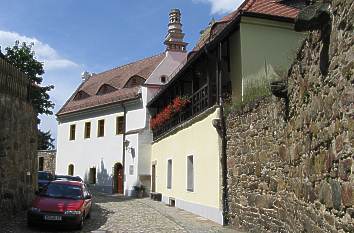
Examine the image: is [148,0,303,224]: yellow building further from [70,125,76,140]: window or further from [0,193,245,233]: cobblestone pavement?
→ [70,125,76,140]: window

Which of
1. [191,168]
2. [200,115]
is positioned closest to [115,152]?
[191,168]

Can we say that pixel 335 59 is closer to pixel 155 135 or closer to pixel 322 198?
pixel 322 198

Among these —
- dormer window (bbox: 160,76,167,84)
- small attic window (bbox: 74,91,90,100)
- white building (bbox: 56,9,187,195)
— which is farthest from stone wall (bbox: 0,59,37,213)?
small attic window (bbox: 74,91,90,100)

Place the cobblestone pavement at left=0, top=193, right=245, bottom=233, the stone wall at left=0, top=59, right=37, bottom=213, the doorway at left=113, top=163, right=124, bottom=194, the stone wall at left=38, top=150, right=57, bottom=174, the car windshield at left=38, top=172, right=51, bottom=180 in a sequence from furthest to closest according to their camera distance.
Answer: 1. the stone wall at left=38, top=150, right=57, bottom=174
2. the doorway at left=113, top=163, right=124, bottom=194
3. the car windshield at left=38, top=172, right=51, bottom=180
4. the stone wall at left=0, top=59, right=37, bottom=213
5. the cobblestone pavement at left=0, top=193, right=245, bottom=233

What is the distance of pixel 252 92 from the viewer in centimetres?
1204

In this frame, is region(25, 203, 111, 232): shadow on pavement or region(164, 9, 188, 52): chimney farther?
region(164, 9, 188, 52): chimney

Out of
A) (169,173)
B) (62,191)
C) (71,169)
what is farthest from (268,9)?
(71,169)

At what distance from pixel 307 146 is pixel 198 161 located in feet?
34.8

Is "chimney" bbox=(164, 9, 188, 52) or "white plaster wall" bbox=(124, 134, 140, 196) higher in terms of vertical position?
"chimney" bbox=(164, 9, 188, 52)

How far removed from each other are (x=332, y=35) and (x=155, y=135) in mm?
24239

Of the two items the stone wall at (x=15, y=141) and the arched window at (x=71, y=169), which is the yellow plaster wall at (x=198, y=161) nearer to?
the stone wall at (x=15, y=141)

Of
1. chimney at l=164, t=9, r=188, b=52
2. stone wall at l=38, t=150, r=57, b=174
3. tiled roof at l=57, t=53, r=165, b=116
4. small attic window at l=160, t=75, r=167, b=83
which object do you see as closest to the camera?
small attic window at l=160, t=75, r=167, b=83

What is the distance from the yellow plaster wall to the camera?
1516 centimetres

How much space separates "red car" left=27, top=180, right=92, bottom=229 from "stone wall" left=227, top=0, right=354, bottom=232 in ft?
14.7
